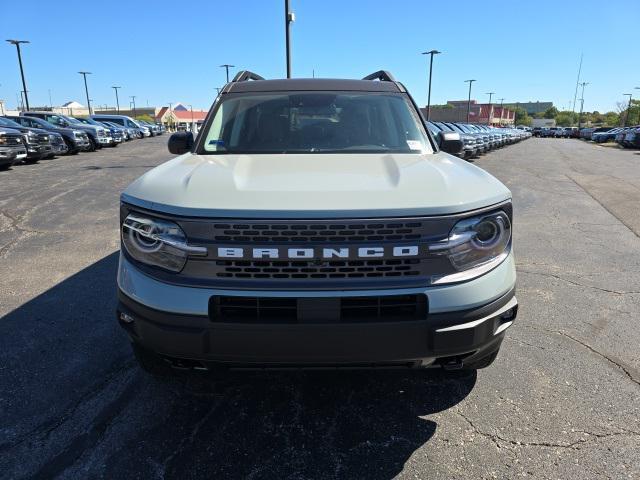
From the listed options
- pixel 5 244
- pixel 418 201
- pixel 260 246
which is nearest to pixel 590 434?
pixel 418 201

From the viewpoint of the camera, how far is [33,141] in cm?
1648

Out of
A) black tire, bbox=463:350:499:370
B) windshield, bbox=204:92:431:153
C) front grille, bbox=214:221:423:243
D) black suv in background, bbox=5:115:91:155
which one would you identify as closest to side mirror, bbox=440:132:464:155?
windshield, bbox=204:92:431:153

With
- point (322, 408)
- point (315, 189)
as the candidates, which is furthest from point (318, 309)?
point (322, 408)

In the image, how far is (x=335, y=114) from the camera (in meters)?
3.77

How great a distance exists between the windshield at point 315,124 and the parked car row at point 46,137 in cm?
1306

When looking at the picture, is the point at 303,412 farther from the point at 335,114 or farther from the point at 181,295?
the point at 335,114

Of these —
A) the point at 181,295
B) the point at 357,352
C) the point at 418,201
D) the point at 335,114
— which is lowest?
the point at 357,352

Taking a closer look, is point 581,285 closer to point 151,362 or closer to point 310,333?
point 310,333

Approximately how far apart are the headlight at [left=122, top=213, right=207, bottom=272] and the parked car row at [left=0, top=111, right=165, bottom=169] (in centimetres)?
1416

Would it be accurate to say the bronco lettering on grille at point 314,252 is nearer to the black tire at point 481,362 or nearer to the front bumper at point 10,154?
the black tire at point 481,362

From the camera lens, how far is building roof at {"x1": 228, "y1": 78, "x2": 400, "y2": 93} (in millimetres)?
4031

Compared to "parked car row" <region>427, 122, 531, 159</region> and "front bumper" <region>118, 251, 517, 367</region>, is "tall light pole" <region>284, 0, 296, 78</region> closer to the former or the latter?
"parked car row" <region>427, 122, 531, 159</region>

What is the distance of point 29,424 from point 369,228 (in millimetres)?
2185

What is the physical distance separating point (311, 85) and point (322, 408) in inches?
103
